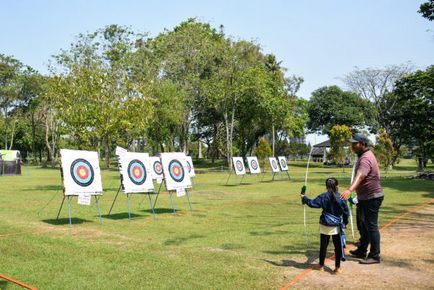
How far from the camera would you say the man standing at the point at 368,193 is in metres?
7.19

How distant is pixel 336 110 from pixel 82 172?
6258cm

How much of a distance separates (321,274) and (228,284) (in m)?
1.42

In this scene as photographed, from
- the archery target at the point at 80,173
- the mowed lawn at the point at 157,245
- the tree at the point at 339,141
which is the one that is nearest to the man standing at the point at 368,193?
the mowed lawn at the point at 157,245

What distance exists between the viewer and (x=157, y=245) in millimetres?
8617

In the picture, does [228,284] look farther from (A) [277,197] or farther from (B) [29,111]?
(B) [29,111]

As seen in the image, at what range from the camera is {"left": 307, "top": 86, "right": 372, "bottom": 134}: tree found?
6900 centimetres

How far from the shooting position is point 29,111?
6256 cm

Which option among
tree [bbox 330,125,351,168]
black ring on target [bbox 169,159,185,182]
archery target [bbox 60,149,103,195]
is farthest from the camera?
tree [bbox 330,125,351,168]

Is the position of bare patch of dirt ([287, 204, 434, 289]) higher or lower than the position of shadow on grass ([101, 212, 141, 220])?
lower

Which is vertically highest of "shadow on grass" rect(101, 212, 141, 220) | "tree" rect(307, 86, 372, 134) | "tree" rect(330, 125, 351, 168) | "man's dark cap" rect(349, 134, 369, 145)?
"tree" rect(307, 86, 372, 134)

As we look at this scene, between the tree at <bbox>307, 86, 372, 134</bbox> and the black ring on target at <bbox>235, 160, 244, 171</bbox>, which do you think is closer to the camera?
the black ring on target at <bbox>235, 160, 244, 171</bbox>

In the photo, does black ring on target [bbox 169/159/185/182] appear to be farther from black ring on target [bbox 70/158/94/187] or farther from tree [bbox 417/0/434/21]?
tree [bbox 417/0/434/21]

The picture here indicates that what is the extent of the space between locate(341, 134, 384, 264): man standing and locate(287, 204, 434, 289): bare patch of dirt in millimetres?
302

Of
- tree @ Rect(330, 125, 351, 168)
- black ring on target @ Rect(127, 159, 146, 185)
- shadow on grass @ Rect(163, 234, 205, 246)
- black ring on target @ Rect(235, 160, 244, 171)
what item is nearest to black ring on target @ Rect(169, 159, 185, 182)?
black ring on target @ Rect(127, 159, 146, 185)
